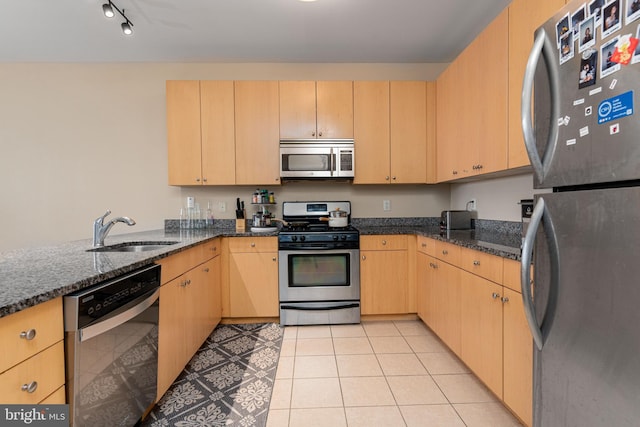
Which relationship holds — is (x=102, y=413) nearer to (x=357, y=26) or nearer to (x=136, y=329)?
(x=136, y=329)

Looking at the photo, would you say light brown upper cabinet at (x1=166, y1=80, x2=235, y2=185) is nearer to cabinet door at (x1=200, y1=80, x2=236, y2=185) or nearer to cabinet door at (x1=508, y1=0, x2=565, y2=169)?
Answer: cabinet door at (x1=200, y1=80, x2=236, y2=185)

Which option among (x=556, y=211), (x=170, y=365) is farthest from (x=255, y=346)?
(x=556, y=211)

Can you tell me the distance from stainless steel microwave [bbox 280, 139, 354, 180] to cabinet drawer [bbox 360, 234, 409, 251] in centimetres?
73

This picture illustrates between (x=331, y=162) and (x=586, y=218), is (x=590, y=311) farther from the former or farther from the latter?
(x=331, y=162)

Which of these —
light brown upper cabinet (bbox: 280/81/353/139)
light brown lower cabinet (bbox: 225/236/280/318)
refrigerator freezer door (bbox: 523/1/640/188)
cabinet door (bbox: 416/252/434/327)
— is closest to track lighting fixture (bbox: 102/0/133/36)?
light brown upper cabinet (bbox: 280/81/353/139)

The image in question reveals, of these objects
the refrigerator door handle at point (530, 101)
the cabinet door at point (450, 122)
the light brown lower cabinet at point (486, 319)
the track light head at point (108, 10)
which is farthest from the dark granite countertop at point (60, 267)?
the track light head at point (108, 10)

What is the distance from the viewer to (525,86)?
1.01m

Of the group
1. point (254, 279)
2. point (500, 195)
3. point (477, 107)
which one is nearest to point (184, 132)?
point (254, 279)

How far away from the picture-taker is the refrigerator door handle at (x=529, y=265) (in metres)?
0.98

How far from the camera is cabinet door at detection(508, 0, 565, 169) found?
1584mm

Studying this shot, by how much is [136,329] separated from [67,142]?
2.96 metres

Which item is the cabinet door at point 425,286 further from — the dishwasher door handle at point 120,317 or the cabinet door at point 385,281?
the dishwasher door handle at point 120,317

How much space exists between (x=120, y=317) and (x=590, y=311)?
5.32 ft

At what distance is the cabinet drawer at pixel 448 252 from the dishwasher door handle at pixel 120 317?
1853mm
